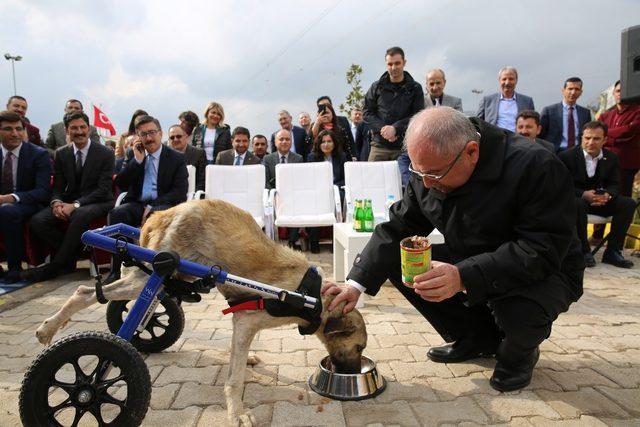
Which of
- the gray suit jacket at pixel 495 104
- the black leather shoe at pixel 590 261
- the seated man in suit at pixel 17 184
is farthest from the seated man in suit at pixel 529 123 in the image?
the seated man in suit at pixel 17 184

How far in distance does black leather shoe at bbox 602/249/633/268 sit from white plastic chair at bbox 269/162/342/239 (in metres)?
4.21

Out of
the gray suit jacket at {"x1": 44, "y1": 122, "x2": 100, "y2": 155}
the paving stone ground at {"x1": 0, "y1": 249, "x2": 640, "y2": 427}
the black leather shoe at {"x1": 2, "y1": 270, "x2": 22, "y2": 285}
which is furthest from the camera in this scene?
the gray suit jacket at {"x1": 44, "y1": 122, "x2": 100, "y2": 155}

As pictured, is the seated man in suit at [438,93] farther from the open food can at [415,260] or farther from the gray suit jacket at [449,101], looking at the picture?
the open food can at [415,260]

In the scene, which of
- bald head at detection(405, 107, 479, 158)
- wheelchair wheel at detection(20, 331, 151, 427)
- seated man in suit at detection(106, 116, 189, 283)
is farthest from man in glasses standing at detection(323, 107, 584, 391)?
seated man in suit at detection(106, 116, 189, 283)

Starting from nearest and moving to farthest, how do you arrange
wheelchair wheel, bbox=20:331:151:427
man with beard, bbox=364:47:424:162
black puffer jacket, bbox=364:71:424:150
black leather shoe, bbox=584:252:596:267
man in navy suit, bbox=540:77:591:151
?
wheelchair wheel, bbox=20:331:151:427
black leather shoe, bbox=584:252:596:267
man with beard, bbox=364:47:424:162
black puffer jacket, bbox=364:71:424:150
man in navy suit, bbox=540:77:591:151

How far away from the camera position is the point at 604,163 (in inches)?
272

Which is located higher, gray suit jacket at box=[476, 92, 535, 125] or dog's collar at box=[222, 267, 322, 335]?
gray suit jacket at box=[476, 92, 535, 125]

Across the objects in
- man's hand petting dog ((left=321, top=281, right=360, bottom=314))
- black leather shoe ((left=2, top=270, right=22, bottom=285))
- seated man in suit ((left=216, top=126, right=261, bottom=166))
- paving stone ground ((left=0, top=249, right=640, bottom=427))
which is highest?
seated man in suit ((left=216, top=126, right=261, bottom=166))

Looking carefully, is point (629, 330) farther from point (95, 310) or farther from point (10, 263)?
point (10, 263)

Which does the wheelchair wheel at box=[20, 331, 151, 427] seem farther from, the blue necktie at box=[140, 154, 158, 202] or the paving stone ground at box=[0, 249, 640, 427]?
the blue necktie at box=[140, 154, 158, 202]

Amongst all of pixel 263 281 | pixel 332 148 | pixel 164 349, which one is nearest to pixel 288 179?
pixel 332 148

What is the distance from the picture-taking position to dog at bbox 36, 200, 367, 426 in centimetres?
264

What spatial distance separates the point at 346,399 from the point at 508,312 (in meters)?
1.09

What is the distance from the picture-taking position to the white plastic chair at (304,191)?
7684 mm
